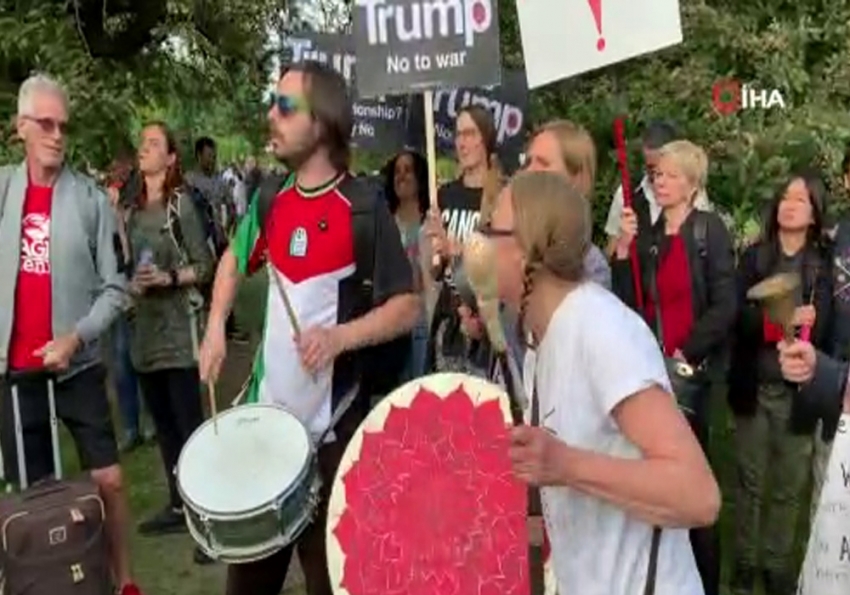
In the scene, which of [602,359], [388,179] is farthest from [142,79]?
[602,359]

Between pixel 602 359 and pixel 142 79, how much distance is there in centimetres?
625

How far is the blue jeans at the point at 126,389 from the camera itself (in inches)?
296

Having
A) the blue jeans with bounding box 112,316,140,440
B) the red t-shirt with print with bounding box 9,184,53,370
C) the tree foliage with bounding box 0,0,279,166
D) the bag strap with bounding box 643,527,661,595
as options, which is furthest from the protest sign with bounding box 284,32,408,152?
the bag strap with bounding box 643,527,661,595

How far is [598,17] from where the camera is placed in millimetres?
4383

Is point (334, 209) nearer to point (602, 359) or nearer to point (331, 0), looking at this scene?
point (602, 359)

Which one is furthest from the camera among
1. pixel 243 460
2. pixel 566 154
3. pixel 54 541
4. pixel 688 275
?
pixel 688 275

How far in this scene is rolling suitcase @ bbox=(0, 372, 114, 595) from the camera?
13.5ft

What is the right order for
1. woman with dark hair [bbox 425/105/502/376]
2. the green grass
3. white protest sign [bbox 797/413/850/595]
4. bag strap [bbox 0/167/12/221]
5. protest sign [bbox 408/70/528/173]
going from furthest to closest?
1. protest sign [bbox 408/70/528/173]
2. the green grass
3. bag strap [bbox 0/167/12/221]
4. woman with dark hair [bbox 425/105/502/376]
5. white protest sign [bbox 797/413/850/595]

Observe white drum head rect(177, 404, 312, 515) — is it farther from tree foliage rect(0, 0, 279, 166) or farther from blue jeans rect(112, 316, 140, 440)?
blue jeans rect(112, 316, 140, 440)

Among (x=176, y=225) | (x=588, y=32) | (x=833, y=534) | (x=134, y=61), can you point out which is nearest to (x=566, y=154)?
(x=588, y=32)

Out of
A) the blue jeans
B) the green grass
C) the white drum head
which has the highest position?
the white drum head

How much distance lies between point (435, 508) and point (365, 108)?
425 cm

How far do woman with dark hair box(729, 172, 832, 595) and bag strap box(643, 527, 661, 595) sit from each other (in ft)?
9.41

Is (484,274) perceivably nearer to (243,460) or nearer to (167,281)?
(243,460)
